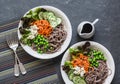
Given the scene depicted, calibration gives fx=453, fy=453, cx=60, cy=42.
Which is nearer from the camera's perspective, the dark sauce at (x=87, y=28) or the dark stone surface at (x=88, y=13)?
the dark sauce at (x=87, y=28)

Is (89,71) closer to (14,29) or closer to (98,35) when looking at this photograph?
(98,35)

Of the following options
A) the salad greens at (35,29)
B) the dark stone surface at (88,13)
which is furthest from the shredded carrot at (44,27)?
the dark stone surface at (88,13)

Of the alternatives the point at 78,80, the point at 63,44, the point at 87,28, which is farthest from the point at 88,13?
the point at 78,80

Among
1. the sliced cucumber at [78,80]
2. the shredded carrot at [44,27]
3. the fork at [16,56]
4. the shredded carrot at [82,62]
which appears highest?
the shredded carrot at [44,27]

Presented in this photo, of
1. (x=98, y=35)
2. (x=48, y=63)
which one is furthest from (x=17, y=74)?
(x=98, y=35)

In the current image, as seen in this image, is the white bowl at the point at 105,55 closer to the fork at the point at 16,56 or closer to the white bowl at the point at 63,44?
the white bowl at the point at 63,44

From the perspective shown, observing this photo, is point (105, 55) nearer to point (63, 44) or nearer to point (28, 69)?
point (63, 44)

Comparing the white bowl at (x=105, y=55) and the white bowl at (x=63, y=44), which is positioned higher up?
the white bowl at (x=63, y=44)

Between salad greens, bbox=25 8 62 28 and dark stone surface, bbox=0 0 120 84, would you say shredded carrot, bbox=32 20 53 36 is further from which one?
dark stone surface, bbox=0 0 120 84
